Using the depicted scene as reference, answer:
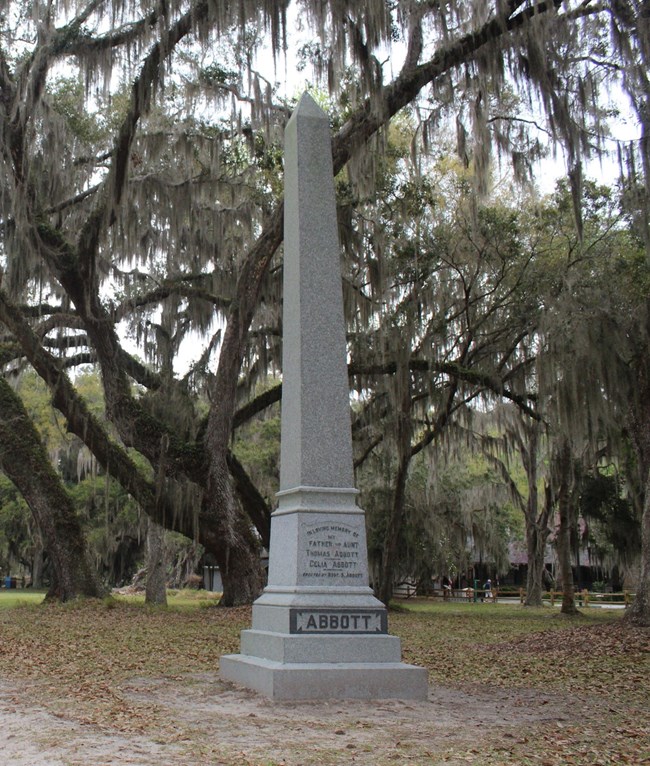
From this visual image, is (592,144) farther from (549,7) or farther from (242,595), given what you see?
(242,595)

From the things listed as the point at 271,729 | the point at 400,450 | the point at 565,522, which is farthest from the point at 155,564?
the point at 271,729

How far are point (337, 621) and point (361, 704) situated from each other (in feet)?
2.28

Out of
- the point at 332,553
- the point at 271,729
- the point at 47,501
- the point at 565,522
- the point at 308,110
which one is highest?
the point at 308,110

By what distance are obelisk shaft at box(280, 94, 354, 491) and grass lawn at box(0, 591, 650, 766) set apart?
187cm

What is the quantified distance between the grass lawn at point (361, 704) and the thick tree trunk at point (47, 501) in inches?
183

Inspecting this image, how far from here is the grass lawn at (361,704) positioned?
177 inches

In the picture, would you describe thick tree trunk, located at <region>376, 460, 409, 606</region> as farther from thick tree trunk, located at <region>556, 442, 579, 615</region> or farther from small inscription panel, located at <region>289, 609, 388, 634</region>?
small inscription panel, located at <region>289, 609, 388, 634</region>

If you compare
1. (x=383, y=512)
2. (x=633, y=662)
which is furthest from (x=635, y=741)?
(x=383, y=512)

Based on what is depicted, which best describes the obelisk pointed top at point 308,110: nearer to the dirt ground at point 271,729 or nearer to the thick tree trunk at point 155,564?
the dirt ground at point 271,729

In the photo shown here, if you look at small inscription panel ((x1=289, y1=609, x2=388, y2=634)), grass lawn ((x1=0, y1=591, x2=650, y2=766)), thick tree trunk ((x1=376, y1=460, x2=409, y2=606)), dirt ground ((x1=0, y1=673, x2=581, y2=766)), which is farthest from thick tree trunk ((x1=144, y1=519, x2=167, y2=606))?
small inscription panel ((x1=289, y1=609, x2=388, y2=634))

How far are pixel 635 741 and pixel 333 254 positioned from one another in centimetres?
441

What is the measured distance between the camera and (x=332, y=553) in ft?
21.9

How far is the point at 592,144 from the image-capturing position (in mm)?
13000

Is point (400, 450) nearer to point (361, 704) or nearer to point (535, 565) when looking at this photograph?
point (535, 565)
